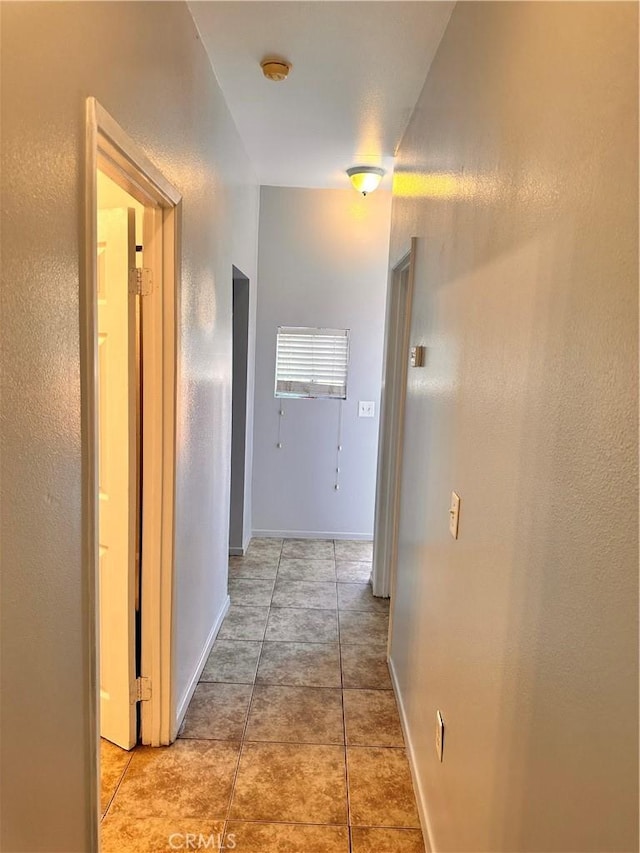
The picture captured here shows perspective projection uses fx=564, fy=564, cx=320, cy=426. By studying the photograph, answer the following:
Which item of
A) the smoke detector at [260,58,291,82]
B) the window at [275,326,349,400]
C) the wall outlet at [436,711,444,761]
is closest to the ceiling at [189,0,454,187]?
the smoke detector at [260,58,291,82]

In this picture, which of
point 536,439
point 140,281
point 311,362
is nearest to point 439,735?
point 536,439

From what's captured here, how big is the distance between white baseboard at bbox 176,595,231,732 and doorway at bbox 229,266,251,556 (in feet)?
2.87

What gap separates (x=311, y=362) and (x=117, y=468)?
2684 millimetres

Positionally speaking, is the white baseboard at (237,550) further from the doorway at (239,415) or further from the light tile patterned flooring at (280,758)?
the light tile patterned flooring at (280,758)

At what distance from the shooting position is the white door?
1.96 meters

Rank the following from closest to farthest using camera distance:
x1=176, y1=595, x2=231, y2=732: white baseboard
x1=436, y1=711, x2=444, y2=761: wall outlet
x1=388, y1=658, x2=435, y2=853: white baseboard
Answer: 1. x1=436, y1=711, x2=444, y2=761: wall outlet
2. x1=388, y1=658, x2=435, y2=853: white baseboard
3. x1=176, y1=595, x2=231, y2=732: white baseboard

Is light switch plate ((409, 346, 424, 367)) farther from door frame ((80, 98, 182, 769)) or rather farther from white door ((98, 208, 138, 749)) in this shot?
white door ((98, 208, 138, 749))

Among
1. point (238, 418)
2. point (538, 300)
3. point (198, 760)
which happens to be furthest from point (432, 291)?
point (238, 418)

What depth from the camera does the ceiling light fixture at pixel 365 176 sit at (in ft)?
12.1

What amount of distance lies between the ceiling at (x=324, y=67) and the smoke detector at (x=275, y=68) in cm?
3

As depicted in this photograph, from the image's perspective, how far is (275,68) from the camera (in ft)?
7.47

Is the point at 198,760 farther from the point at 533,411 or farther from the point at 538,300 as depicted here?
the point at 538,300

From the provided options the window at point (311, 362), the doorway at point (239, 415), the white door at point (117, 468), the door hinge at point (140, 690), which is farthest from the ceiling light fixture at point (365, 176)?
the door hinge at point (140, 690)

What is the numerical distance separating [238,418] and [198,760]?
246 centimetres
